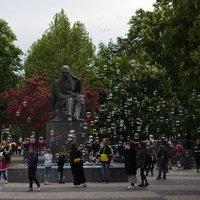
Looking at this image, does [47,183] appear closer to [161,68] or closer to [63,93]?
[63,93]

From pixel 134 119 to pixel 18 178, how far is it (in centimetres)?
2040

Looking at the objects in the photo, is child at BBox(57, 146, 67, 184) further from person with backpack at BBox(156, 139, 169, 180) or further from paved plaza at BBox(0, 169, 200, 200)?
person with backpack at BBox(156, 139, 169, 180)

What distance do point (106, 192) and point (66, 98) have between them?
9.99 m

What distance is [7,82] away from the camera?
59469 millimetres

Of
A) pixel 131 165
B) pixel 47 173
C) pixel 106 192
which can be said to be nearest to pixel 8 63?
pixel 47 173

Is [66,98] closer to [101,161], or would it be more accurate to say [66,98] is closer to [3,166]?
[3,166]

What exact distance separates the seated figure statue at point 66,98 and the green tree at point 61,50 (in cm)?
2857

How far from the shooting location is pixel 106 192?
2028 cm

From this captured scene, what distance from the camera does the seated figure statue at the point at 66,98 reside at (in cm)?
2944

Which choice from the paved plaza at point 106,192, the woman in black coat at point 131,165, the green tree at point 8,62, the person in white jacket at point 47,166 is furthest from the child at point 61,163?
the green tree at point 8,62

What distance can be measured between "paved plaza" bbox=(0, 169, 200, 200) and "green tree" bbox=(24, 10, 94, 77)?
35.6 meters

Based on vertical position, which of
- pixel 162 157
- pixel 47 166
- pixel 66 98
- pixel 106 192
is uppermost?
pixel 66 98

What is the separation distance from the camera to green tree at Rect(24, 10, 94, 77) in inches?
2382

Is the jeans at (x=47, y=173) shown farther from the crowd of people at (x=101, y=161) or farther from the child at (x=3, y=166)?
the child at (x=3, y=166)
